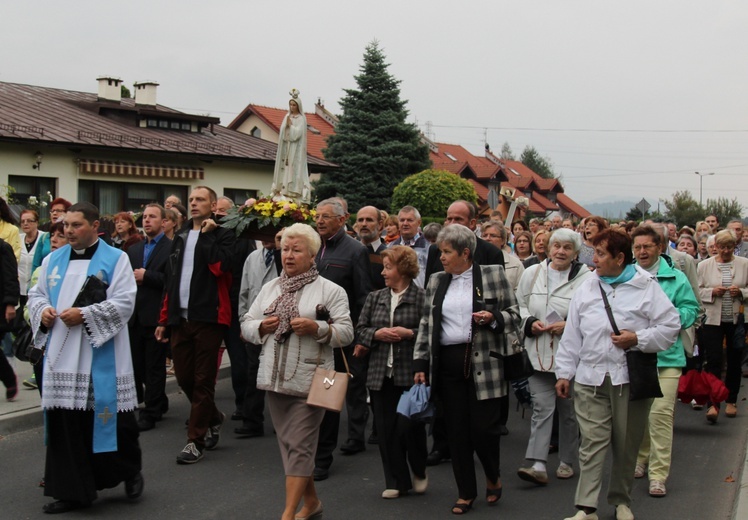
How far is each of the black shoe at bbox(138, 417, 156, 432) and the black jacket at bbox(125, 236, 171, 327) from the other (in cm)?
96

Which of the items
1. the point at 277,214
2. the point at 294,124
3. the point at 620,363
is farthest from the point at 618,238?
the point at 294,124

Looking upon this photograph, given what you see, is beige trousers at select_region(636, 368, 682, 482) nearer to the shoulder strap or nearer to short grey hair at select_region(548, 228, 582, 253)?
short grey hair at select_region(548, 228, 582, 253)

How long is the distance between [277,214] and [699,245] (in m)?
8.97

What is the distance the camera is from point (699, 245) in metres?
15.3

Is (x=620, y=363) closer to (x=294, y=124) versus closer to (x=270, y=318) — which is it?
(x=270, y=318)

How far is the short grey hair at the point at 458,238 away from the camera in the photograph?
263 inches

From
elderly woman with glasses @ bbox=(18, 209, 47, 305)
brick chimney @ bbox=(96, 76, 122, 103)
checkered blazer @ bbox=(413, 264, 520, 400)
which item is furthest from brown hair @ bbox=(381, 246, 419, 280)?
brick chimney @ bbox=(96, 76, 122, 103)

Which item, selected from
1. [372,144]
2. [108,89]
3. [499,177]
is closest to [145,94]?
[108,89]

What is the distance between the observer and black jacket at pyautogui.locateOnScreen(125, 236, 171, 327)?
955cm

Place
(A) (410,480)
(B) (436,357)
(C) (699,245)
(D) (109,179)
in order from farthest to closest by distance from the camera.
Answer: (D) (109,179) < (C) (699,245) < (A) (410,480) < (B) (436,357)

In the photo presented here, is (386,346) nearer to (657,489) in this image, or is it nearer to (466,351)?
(466,351)

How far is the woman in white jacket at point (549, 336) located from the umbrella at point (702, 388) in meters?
2.36

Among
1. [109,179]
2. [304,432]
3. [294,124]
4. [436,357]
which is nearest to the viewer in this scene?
[304,432]

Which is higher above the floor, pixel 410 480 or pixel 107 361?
pixel 107 361
